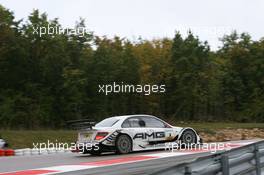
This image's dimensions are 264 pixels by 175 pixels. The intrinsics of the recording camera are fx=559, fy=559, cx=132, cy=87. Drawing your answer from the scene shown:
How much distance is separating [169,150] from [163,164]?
3638mm

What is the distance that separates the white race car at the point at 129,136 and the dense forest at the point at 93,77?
2629cm

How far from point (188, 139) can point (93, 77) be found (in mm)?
27435

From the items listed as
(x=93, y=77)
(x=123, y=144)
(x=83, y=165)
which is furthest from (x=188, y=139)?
(x=93, y=77)

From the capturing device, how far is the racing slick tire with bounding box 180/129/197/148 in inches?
645

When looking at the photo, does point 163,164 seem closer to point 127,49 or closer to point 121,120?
point 121,120

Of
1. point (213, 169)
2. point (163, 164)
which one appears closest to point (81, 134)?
point (163, 164)

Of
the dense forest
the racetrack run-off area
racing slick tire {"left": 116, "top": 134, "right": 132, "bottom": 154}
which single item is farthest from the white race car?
the dense forest

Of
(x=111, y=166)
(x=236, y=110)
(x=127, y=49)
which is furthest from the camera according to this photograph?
(x=236, y=110)

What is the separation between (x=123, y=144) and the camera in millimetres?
15250

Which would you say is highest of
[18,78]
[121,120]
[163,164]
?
[18,78]

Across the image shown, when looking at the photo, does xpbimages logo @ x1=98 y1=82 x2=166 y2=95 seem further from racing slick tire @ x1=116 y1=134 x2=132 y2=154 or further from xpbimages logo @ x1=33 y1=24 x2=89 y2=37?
racing slick tire @ x1=116 y1=134 x2=132 y2=154

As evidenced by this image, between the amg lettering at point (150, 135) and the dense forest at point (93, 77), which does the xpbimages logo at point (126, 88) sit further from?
the amg lettering at point (150, 135)

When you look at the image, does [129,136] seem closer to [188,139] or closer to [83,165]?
[188,139]

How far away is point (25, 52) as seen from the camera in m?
46.3
